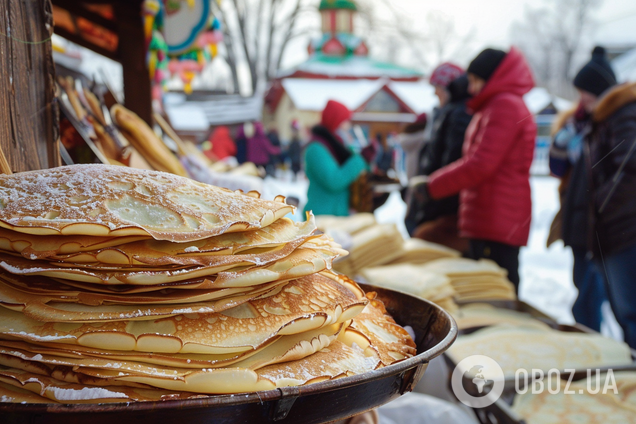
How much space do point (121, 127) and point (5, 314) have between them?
135 cm

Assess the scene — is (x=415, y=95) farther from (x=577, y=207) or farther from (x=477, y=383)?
(x=477, y=383)

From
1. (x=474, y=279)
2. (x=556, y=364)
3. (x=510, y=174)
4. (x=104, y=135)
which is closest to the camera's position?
(x=104, y=135)

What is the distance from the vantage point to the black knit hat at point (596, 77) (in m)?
3.12

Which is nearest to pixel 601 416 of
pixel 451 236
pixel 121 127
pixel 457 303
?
pixel 457 303

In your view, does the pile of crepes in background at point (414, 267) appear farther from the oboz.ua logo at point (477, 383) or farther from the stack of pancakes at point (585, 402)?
the stack of pancakes at point (585, 402)

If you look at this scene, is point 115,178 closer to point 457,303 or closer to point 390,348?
point 390,348

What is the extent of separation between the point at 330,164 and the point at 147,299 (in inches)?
135

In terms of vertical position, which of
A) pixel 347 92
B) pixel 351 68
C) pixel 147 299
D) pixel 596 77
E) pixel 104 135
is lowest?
pixel 147 299

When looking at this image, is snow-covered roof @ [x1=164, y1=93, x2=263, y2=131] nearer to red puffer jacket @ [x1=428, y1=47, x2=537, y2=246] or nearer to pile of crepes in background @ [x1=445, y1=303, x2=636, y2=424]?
red puffer jacket @ [x1=428, y1=47, x2=537, y2=246]

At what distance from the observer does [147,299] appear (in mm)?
564

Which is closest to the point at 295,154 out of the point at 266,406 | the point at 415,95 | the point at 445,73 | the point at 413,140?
the point at 415,95

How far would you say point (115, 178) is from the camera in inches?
26.1

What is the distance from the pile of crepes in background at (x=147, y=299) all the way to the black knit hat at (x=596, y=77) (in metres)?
3.09

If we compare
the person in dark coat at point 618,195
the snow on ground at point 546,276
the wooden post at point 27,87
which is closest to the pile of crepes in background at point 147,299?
the wooden post at point 27,87
